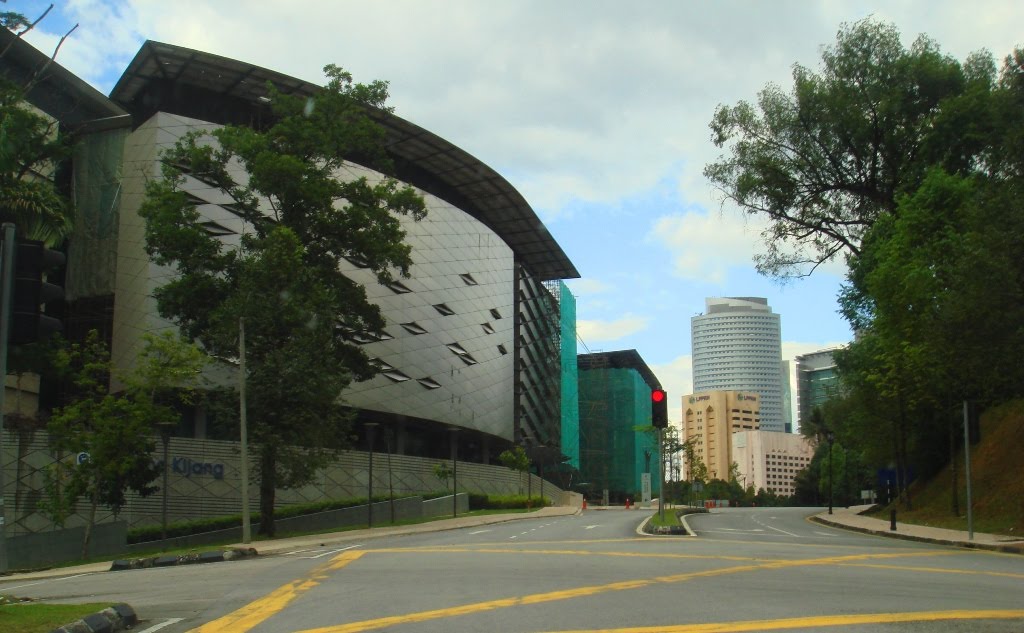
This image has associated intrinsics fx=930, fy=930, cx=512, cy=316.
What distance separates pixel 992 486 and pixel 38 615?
1227 inches

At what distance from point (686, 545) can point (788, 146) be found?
2508 cm

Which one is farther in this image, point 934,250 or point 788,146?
point 788,146

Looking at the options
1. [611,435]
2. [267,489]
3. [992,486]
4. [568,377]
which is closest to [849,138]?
[992,486]

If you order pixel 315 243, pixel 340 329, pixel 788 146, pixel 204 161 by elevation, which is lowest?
pixel 340 329

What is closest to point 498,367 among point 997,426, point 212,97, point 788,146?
point 212,97

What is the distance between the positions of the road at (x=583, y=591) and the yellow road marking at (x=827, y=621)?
21 mm

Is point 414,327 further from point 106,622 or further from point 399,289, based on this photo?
point 106,622

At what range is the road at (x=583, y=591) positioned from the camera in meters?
9.42

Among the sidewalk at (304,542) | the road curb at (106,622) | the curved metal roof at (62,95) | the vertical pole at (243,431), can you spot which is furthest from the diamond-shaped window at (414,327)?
the road curb at (106,622)

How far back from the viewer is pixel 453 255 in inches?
2734

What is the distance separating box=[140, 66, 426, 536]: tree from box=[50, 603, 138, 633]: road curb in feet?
67.3

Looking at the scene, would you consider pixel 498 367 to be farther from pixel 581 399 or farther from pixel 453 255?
pixel 581 399

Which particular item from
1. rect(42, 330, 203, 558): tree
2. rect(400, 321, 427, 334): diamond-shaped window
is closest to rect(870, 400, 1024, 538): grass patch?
rect(42, 330, 203, 558): tree

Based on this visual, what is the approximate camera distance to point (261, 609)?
10914 millimetres
